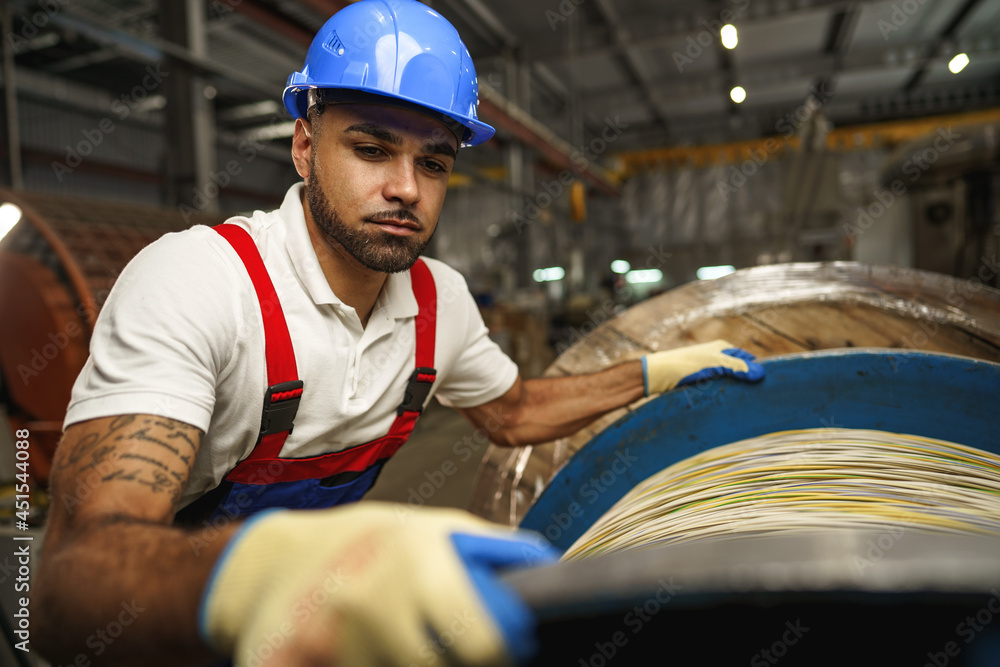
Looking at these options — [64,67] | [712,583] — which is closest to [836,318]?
[712,583]

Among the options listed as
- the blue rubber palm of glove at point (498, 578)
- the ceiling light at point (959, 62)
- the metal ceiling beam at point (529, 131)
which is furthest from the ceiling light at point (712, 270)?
the blue rubber palm of glove at point (498, 578)

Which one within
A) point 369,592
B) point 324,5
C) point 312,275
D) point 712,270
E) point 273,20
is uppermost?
point 273,20

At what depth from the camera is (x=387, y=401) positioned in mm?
1450

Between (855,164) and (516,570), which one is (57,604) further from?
(855,164)

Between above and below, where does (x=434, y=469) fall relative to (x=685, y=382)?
below

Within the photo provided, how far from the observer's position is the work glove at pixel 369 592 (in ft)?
1.46

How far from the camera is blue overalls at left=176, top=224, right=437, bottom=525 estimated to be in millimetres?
1195

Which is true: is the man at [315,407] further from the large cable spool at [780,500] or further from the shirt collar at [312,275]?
the large cable spool at [780,500]

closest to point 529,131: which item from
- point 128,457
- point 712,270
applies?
point 128,457

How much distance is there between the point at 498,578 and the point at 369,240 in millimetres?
1011

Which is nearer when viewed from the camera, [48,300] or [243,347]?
[243,347]

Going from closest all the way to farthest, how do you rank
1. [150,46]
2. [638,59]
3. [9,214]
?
[9,214] → [150,46] → [638,59]

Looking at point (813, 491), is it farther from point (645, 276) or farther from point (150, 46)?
point (645, 276)

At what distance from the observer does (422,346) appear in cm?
152
